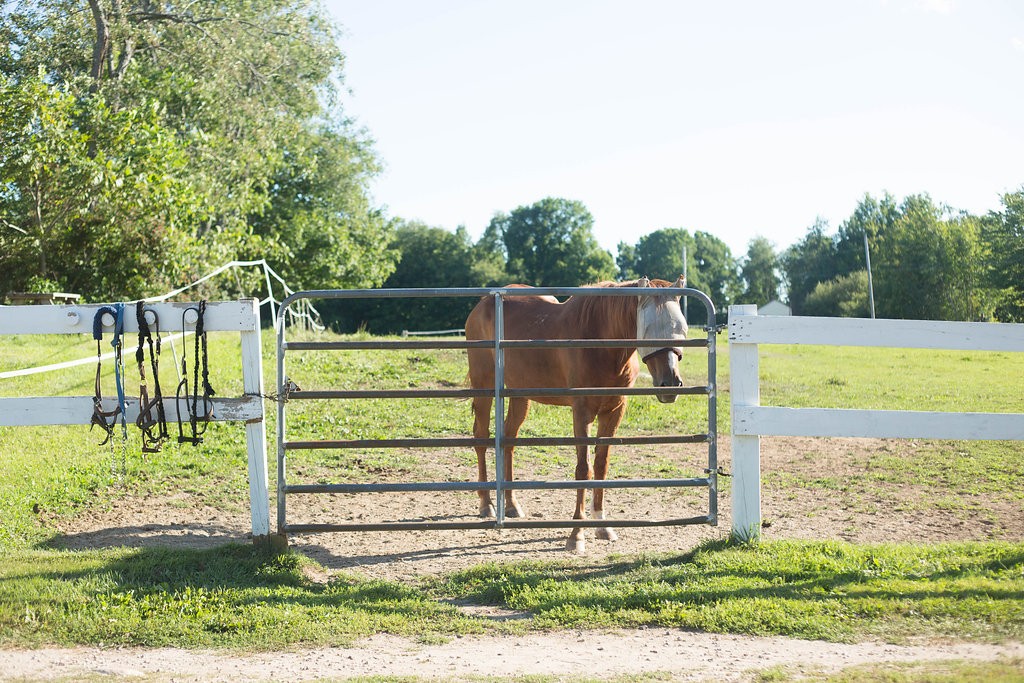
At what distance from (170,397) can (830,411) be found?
4.02 metres

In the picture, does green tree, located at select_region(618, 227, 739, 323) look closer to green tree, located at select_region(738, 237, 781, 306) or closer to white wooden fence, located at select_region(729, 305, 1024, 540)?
green tree, located at select_region(738, 237, 781, 306)

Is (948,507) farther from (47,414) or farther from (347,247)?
(347,247)

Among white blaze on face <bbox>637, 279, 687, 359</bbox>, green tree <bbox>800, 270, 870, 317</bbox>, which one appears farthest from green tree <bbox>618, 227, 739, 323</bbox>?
white blaze on face <bbox>637, 279, 687, 359</bbox>

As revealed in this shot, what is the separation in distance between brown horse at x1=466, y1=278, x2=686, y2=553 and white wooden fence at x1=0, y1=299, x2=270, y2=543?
5.78 feet

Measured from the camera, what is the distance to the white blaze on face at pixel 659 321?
5199mm

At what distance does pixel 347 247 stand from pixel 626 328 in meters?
33.5

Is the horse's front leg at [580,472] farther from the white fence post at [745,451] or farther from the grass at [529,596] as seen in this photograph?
the white fence post at [745,451]

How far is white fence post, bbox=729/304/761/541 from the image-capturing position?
505cm

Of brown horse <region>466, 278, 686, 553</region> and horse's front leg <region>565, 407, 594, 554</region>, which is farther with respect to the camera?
horse's front leg <region>565, 407, 594, 554</region>

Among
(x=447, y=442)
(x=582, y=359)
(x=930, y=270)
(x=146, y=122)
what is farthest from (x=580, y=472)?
(x=930, y=270)

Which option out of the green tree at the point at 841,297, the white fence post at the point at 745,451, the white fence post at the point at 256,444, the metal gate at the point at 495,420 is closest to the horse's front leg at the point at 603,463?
the metal gate at the point at 495,420

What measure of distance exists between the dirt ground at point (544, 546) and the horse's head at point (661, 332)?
1155 mm

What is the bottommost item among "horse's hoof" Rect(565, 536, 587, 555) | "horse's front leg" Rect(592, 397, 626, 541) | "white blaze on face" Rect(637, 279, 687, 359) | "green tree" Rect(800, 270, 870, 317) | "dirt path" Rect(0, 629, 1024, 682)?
"horse's hoof" Rect(565, 536, 587, 555)

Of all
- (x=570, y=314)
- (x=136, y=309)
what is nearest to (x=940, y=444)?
(x=570, y=314)
